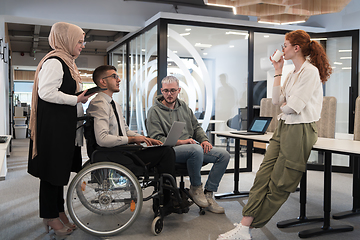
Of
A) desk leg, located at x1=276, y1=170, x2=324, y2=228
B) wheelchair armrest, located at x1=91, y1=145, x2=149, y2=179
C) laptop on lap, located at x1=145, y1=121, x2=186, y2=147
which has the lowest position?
desk leg, located at x1=276, y1=170, x2=324, y2=228

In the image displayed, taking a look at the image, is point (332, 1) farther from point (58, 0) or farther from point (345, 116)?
point (58, 0)

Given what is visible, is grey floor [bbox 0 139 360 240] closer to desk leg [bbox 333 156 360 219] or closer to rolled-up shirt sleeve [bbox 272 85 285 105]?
desk leg [bbox 333 156 360 219]

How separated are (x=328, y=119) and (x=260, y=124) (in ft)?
2.68

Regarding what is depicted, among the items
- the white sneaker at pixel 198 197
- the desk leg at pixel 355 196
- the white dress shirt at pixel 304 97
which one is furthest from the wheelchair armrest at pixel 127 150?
the desk leg at pixel 355 196

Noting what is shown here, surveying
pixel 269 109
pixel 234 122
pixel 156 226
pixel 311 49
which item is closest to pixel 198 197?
pixel 156 226

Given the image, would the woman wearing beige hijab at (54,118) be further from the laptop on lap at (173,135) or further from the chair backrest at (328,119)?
the chair backrest at (328,119)

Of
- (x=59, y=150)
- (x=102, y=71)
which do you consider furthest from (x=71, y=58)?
(x=59, y=150)

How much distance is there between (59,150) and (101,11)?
13.1 ft

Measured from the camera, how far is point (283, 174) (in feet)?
7.35

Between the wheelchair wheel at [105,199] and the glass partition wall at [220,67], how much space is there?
273 cm

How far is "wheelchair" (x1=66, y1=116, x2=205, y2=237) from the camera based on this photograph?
2268mm

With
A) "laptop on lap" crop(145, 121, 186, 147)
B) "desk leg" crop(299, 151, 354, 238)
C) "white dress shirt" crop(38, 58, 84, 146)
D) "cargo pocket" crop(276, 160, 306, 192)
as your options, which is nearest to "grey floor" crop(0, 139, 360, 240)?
"desk leg" crop(299, 151, 354, 238)

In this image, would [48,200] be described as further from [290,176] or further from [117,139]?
[290,176]

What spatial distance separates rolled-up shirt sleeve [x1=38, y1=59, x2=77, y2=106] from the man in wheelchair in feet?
0.94
